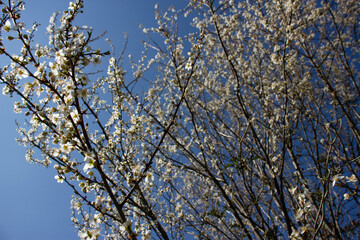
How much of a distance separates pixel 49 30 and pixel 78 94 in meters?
0.63

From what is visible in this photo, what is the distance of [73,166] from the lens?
1.72 metres

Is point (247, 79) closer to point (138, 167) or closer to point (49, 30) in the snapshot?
point (138, 167)

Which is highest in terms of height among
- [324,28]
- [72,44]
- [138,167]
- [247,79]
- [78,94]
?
[324,28]

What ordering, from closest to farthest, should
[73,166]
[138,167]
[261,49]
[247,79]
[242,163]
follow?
1. [73,166]
2. [138,167]
3. [242,163]
4. [247,79]
5. [261,49]

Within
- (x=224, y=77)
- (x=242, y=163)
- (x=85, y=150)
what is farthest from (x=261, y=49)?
(x=85, y=150)

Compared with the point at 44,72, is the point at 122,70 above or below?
above

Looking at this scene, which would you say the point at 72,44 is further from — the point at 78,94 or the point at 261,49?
the point at 261,49

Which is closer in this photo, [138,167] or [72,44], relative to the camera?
[72,44]

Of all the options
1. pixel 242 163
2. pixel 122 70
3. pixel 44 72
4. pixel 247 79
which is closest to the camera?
pixel 44 72

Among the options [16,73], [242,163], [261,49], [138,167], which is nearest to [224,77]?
[261,49]

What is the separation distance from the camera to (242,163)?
2924mm

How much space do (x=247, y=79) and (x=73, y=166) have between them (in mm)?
3328

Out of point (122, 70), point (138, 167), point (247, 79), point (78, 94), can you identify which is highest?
point (122, 70)

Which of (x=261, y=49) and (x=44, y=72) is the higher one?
(x=261, y=49)
